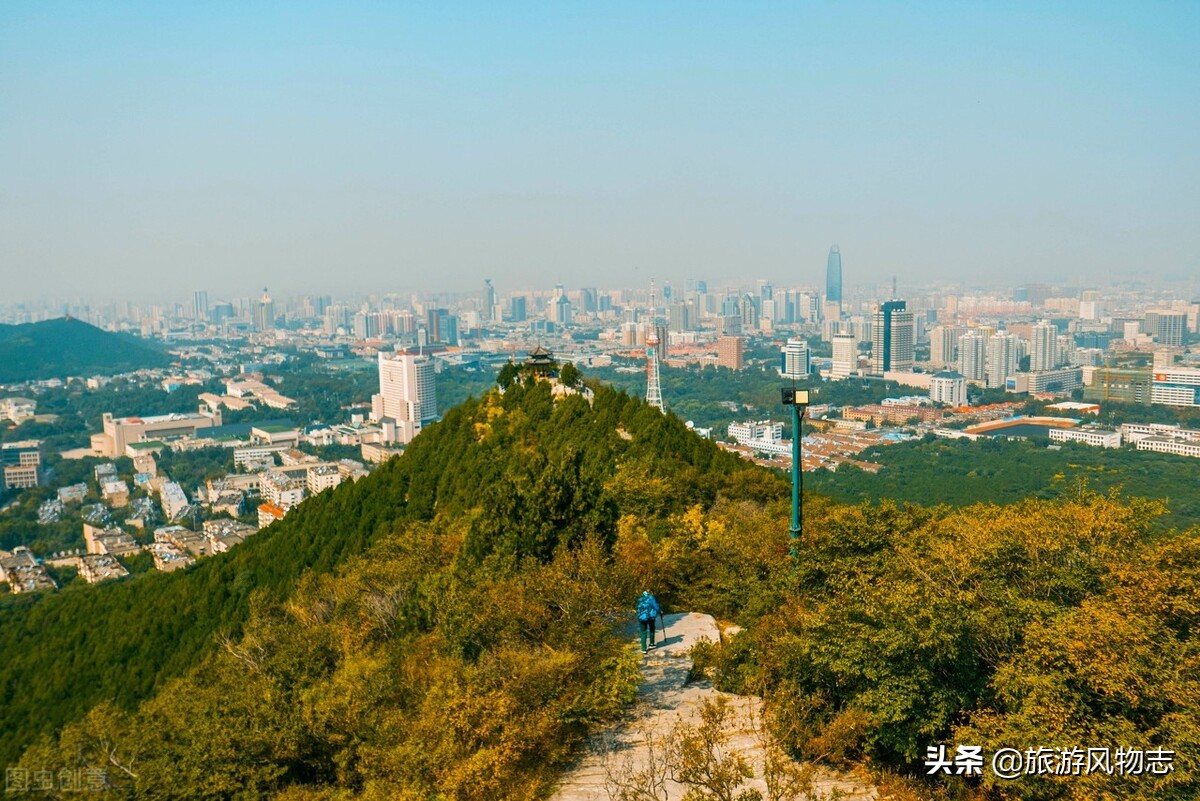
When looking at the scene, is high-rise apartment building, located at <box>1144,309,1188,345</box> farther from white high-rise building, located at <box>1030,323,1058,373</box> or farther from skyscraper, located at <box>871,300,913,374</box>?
skyscraper, located at <box>871,300,913,374</box>

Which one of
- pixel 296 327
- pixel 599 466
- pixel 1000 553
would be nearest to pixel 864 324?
pixel 599 466

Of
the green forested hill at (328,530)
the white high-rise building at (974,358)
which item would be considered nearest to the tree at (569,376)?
the green forested hill at (328,530)

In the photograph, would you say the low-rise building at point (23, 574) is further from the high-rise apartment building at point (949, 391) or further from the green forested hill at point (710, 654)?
the high-rise apartment building at point (949, 391)

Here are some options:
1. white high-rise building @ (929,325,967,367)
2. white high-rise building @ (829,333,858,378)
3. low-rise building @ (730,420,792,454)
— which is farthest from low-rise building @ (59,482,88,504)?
white high-rise building @ (929,325,967,367)

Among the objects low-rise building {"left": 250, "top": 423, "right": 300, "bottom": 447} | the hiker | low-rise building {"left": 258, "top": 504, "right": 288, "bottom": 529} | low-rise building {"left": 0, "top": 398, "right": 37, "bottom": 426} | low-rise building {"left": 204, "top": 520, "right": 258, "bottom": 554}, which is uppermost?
the hiker

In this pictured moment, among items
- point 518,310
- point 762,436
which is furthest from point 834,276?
point 762,436

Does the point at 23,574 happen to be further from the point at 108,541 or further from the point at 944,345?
the point at 944,345
